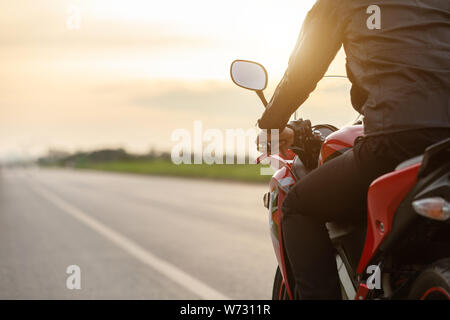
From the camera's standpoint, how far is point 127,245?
8.69 meters

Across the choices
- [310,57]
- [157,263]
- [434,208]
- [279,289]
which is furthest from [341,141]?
[157,263]

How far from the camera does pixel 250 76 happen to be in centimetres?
285

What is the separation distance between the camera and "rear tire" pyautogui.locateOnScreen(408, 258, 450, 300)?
1883 mm

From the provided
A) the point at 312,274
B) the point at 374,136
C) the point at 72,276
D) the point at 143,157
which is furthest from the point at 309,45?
the point at 143,157

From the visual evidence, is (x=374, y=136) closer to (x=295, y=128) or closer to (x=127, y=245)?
(x=295, y=128)

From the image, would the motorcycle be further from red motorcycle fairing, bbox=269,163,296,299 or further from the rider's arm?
the rider's arm

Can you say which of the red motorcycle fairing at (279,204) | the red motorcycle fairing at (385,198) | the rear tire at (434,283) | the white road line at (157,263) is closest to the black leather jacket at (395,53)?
the red motorcycle fairing at (385,198)

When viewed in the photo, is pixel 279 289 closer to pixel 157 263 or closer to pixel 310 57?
pixel 310 57

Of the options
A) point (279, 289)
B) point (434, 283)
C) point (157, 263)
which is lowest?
point (157, 263)

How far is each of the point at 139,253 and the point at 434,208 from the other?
252 inches

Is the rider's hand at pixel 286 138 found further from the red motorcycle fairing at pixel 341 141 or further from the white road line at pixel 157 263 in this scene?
the white road line at pixel 157 263

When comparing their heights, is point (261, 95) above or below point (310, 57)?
below

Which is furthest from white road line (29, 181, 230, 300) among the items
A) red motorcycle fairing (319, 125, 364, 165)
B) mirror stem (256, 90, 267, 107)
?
red motorcycle fairing (319, 125, 364, 165)
